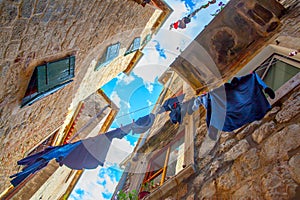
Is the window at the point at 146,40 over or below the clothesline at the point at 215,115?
over

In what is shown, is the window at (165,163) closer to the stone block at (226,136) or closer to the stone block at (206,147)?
the stone block at (206,147)

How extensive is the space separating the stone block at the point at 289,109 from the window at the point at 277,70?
2.71 feet

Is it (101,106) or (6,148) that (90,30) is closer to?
(6,148)

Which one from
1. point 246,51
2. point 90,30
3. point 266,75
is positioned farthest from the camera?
point 246,51

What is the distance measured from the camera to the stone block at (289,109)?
2.56 m

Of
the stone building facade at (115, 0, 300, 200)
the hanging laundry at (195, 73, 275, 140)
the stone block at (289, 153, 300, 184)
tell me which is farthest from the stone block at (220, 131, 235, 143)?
the stone block at (289, 153, 300, 184)

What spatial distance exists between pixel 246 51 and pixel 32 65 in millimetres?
4948

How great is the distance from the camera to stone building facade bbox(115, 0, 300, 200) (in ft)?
7.66

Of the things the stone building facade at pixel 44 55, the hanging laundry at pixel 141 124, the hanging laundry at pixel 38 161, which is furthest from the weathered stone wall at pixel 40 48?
the hanging laundry at pixel 141 124

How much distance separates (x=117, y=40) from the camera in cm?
690

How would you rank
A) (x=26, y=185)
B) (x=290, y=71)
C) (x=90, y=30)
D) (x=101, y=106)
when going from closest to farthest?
1. (x=290, y=71)
2. (x=90, y=30)
3. (x=26, y=185)
4. (x=101, y=106)

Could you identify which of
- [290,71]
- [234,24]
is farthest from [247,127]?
[234,24]

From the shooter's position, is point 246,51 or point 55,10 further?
point 246,51

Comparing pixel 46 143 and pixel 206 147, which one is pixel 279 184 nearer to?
pixel 206 147
